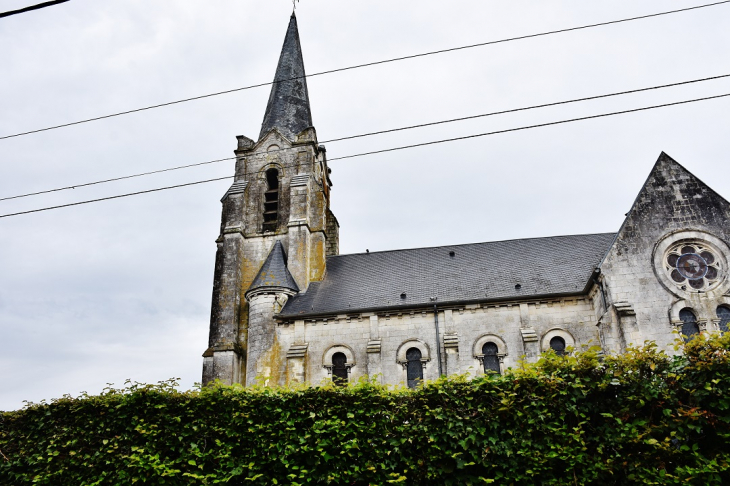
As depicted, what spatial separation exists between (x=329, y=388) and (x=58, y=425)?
5.71 meters

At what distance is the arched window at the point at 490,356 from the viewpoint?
22844 mm

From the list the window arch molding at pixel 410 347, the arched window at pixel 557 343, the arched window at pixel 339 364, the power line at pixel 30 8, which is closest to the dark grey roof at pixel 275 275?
the arched window at pixel 339 364

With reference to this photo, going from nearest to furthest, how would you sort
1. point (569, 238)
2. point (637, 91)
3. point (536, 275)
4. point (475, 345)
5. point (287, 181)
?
point (637, 91) < point (475, 345) < point (536, 275) < point (569, 238) < point (287, 181)

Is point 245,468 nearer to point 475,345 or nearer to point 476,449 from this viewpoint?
point 476,449

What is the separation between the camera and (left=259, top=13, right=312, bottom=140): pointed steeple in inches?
1309

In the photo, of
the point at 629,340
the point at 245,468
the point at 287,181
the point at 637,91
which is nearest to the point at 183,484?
the point at 245,468

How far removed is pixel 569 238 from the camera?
2791cm

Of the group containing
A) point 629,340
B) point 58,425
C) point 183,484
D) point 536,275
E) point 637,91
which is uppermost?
point 536,275

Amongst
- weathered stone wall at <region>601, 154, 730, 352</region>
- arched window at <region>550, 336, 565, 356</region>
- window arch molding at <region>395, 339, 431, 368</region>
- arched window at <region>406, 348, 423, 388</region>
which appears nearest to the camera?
weathered stone wall at <region>601, 154, 730, 352</region>

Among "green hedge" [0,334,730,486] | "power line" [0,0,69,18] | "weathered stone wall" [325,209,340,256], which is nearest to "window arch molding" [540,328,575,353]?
"green hedge" [0,334,730,486]

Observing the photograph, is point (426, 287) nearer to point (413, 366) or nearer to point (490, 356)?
point (413, 366)

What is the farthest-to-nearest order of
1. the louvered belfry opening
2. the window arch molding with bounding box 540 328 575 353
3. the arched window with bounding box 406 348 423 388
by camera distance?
the louvered belfry opening
the arched window with bounding box 406 348 423 388
the window arch molding with bounding box 540 328 575 353

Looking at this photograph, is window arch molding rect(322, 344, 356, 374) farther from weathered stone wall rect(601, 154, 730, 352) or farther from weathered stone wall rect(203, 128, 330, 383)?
weathered stone wall rect(601, 154, 730, 352)

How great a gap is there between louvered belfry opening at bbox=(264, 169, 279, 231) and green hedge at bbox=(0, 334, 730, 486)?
18.8 meters
